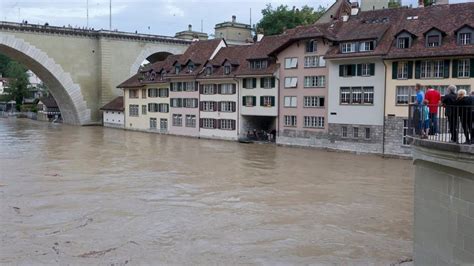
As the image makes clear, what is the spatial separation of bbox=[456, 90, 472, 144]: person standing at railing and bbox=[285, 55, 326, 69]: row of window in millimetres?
30756

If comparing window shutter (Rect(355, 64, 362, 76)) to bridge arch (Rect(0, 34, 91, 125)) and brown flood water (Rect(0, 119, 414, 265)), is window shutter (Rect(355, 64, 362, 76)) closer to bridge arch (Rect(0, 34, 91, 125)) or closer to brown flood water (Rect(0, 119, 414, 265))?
brown flood water (Rect(0, 119, 414, 265))

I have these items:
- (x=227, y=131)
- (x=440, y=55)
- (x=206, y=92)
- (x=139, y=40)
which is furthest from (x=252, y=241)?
(x=139, y=40)

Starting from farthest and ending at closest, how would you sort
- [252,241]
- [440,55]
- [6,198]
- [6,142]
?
[6,142] → [440,55] → [6,198] → [252,241]

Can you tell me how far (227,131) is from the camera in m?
47.2

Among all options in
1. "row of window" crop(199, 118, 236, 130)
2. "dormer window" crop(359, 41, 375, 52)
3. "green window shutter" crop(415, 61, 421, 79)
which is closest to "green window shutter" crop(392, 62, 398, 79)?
"green window shutter" crop(415, 61, 421, 79)

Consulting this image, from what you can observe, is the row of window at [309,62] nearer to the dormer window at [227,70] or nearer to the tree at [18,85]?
the dormer window at [227,70]

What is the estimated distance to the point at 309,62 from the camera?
4050 centimetres

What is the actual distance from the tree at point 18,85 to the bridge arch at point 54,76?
32.7 metres

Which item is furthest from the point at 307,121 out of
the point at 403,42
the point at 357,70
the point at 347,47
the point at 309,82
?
the point at 403,42

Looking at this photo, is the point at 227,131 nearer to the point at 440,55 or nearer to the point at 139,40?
the point at 440,55

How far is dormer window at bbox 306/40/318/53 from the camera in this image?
40.0m

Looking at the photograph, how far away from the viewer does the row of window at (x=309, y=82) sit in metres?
39.6

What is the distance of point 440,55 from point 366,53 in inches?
209

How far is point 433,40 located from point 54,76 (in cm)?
4598
